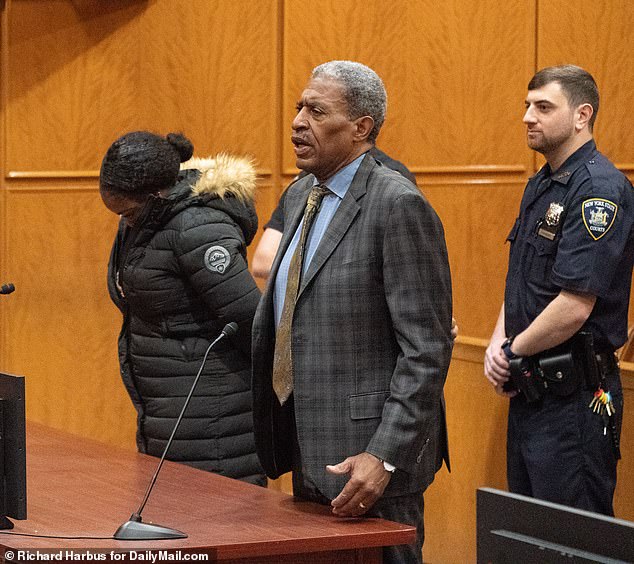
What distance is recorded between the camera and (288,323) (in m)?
2.24

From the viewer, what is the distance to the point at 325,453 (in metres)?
2.18

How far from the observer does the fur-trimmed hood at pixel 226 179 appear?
118 inches

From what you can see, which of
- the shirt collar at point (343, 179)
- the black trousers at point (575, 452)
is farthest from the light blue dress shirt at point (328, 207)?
the black trousers at point (575, 452)

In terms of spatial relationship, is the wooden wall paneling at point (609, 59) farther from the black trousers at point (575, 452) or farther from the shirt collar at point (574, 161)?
the black trousers at point (575, 452)

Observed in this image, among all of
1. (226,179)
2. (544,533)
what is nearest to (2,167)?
(226,179)

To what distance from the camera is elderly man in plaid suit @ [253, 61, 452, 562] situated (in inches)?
82.7

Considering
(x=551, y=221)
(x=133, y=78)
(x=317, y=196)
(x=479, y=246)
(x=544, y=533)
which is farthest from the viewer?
(x=133, y=78)

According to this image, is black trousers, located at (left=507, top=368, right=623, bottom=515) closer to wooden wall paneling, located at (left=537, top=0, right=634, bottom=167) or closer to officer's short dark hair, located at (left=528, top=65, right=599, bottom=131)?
officer's short dark hair, located at (left=528, top=65, right=599, bottom=131)

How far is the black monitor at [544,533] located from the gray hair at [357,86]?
1191 millimetres

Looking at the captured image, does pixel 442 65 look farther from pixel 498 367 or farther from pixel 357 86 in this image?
pixel 357 86

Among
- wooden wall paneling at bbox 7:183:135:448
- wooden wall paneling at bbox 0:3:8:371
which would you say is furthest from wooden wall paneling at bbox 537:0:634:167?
wooden wall paneling at bbox 0:3:8:371

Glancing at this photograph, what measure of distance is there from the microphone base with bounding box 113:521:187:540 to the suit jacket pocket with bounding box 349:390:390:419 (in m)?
0.40

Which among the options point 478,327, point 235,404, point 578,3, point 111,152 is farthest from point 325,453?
point 578,3

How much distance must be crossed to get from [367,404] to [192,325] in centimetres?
90
